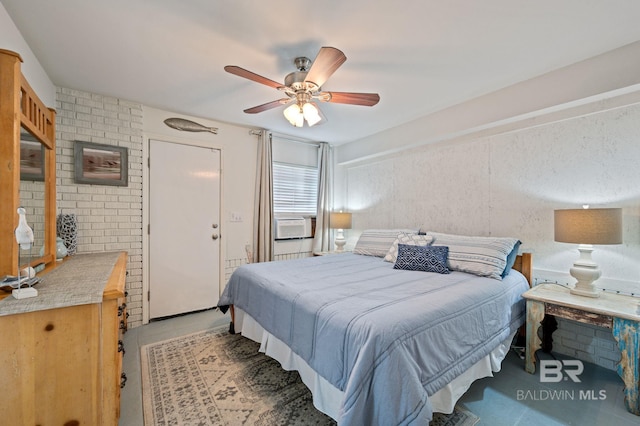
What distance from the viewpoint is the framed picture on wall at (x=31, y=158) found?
1509 mm

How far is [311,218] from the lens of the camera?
174 inches

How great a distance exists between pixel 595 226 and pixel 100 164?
4414mm

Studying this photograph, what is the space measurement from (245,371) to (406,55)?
2.77 m

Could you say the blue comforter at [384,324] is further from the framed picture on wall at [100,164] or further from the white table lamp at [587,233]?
the framed picture on wall at [100,164]

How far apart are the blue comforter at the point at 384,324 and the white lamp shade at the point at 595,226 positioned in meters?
0.60

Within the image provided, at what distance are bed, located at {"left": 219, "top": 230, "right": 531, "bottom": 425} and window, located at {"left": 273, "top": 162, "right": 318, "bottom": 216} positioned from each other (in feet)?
5.21

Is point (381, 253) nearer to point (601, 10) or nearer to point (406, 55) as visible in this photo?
point (406, 55)

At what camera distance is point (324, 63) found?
5.47 ft

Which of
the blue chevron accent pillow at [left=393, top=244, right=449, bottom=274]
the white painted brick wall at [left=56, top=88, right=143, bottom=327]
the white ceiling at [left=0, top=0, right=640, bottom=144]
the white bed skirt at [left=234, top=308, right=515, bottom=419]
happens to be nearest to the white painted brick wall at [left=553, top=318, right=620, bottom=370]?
the white bed skirt at [left=234, top=308, right=515, bottom=419]

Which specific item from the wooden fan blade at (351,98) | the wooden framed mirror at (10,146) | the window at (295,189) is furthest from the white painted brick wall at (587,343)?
the wooden framed mirror at (10,146)

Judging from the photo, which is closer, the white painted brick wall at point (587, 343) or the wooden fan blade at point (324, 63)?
the wooden fan blade at point (324, 63)

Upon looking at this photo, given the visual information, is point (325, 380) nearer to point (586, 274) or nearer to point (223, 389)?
point (223, 389)

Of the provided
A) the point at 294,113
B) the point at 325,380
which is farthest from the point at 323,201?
the point at 325,380

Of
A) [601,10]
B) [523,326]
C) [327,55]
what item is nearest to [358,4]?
[327,55]
